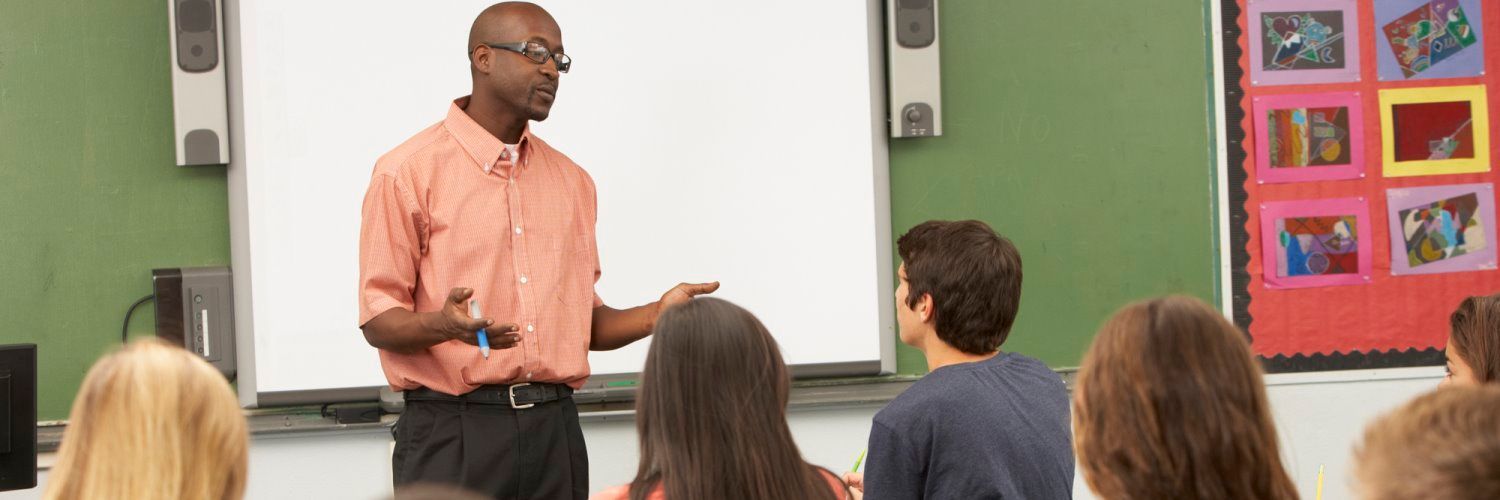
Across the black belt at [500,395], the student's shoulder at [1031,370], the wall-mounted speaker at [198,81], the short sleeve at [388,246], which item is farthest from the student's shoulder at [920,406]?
the wall-mounted speaker at [198,81]

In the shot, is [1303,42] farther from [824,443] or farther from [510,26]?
[510,26]

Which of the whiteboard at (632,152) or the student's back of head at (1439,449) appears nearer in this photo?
the student's back of head at (1439,449)

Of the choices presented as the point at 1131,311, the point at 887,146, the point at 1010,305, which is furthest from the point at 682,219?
the point at 1131,311

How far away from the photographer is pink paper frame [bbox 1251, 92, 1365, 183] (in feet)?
12.0

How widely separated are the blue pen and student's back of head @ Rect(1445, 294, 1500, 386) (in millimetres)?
1628

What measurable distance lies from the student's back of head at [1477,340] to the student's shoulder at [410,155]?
1.85m

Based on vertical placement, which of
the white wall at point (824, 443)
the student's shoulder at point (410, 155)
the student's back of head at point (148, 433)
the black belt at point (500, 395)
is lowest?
the white wall at point (824, 443)

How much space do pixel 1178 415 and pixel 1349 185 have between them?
2625 mm

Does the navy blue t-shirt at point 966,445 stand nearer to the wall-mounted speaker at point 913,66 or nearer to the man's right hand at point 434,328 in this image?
the man's right hand at point 434,328

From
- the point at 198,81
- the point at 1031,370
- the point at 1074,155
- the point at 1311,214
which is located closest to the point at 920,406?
the point at 1031,370

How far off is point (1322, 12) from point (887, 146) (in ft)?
4.13

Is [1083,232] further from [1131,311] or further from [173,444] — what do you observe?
[173,444]

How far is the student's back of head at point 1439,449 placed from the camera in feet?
3.43

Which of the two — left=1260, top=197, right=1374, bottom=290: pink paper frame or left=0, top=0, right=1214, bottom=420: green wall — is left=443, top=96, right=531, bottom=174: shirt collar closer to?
left=0, top=0, right=1214, bottom=420: green wall
